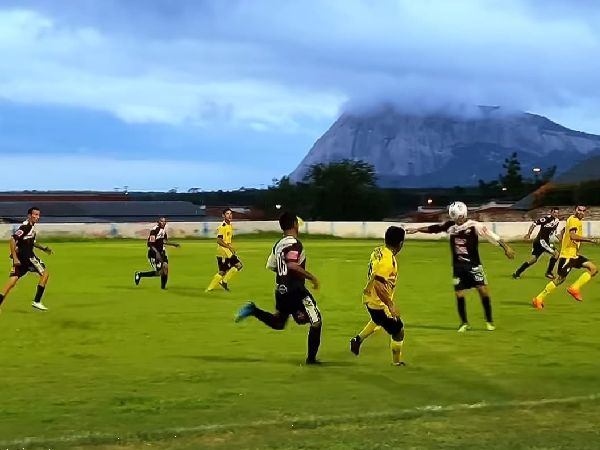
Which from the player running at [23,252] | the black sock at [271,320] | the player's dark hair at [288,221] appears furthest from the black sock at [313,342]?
the player running at [23,252]

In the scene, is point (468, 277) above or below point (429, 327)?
above

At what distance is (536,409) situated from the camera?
8.67 m

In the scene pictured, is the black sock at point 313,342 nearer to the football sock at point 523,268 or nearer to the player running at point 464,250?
the player running at point 464,250

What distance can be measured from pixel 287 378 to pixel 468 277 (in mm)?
4981

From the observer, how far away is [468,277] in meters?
14.7

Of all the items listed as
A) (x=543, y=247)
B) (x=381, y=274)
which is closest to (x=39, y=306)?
(x=381, y=274)

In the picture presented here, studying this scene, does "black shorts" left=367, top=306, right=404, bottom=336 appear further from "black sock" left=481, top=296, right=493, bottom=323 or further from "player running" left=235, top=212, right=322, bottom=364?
"black sock" left=481, top=296, right=493, bottom=323

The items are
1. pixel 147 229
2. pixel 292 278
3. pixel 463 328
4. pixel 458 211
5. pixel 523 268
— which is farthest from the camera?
pixel 147 229

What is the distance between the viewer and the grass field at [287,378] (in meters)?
7.74

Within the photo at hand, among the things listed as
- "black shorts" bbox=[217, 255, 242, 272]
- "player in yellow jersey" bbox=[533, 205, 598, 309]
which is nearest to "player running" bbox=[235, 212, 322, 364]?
"player in yellow jersey" bbox=[533, 205, 598, 309]

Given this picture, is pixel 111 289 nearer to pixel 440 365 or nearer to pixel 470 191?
pixel 440 365

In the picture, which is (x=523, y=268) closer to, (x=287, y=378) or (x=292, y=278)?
(x=292, y=278)

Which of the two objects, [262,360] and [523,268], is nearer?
[262,360]

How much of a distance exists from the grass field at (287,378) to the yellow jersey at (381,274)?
79 centimetres
